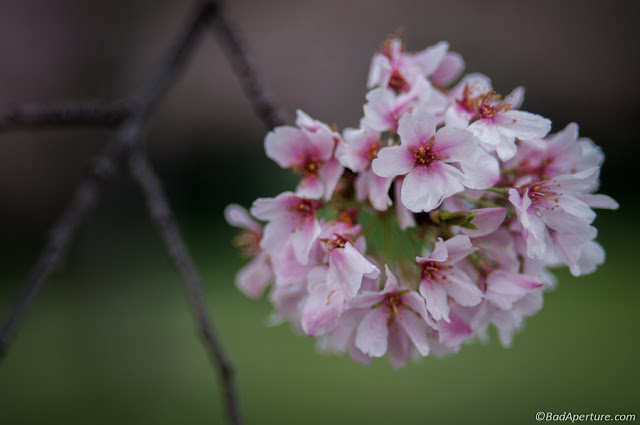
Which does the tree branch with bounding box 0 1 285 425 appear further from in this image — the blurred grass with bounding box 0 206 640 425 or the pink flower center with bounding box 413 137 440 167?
the blurred grass with bounding box 0 206 640 425

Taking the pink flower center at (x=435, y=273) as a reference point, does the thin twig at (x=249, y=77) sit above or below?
above

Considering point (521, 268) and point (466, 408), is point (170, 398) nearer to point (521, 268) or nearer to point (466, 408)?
point (466, 408)

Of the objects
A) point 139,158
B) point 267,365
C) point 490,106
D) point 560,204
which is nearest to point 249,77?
point 139,158

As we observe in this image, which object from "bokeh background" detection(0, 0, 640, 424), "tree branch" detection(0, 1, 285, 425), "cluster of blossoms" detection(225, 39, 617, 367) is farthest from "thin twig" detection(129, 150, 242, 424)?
"bokeh background" detection(0, 0, 640, 424)

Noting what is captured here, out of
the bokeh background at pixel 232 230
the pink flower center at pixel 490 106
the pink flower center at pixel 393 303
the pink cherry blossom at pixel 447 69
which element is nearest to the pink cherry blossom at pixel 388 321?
the pink flower center at pixel 393 303

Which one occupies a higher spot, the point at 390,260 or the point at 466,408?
the point at 390,260

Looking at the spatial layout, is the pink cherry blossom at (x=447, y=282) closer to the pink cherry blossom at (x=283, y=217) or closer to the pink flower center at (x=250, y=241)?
the pink cherry blossom at (x=283, y=217)

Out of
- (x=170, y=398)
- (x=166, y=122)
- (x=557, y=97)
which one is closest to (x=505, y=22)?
(x=557, y=97)
